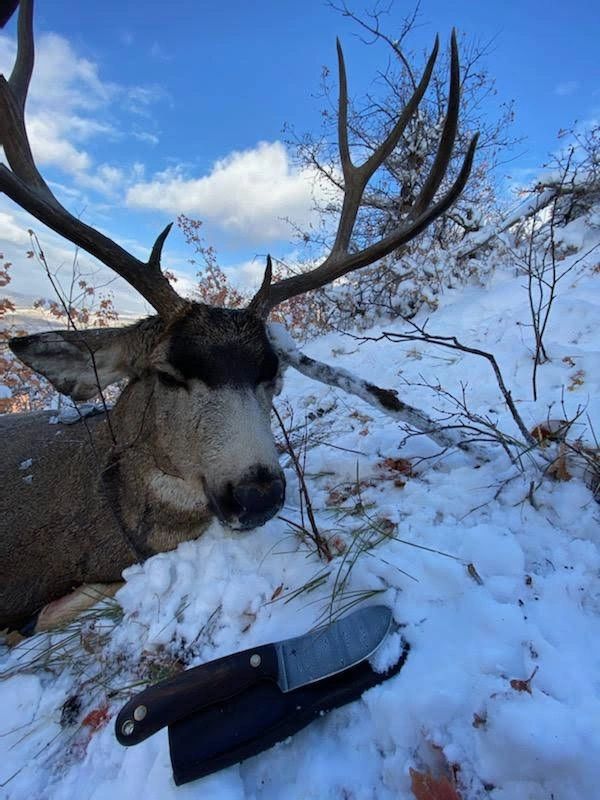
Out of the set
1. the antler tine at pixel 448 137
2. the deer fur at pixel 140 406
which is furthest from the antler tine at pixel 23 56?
the antler tine at pixel 448 137

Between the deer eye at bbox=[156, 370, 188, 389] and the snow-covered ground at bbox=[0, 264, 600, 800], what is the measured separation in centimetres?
87

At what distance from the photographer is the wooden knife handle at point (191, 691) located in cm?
129

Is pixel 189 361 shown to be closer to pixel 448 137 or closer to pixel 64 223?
pixel 64 223

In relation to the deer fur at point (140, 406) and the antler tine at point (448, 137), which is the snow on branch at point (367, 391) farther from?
the antler tine at point (448, 137)

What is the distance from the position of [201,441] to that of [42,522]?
1376 mm

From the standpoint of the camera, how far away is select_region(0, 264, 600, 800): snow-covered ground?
116cm

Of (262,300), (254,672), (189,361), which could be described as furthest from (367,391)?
(254,672)

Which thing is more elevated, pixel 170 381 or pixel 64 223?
pixel 64 223

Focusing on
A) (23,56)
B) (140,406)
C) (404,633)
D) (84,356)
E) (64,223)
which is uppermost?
(23,56)

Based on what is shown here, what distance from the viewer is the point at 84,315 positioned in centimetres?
861

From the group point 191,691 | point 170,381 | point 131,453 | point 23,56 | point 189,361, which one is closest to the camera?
point 191,691

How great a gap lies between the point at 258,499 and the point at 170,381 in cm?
97

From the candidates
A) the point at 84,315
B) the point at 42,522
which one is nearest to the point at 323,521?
the point at 42,522

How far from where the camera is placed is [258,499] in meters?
2.04
